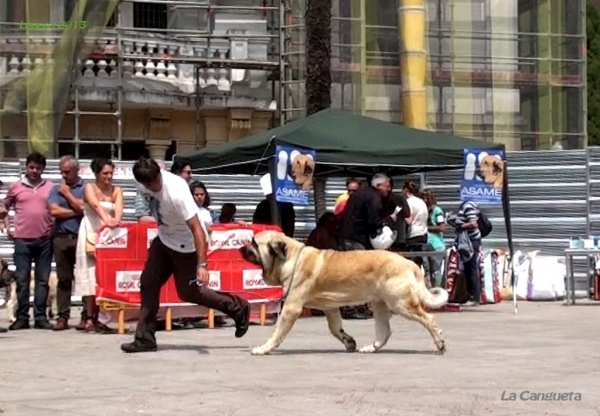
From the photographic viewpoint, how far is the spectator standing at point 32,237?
14.6m

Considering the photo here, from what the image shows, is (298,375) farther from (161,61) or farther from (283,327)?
(161,61)

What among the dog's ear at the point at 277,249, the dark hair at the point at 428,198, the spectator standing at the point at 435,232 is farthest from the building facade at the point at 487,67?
the dog's ear at the point at 277,249

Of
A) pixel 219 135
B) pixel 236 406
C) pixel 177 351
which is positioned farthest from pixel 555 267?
pixel 236 406

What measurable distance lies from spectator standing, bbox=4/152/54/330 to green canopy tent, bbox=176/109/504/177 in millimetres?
2619

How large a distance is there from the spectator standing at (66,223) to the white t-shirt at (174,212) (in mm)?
2814

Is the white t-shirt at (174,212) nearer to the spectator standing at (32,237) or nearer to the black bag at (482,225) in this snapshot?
the spectator standing at (32,237)

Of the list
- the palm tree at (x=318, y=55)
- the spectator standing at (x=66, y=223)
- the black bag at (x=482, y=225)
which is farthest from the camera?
the palm tree at (x=318, y=55)

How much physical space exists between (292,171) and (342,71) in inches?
402

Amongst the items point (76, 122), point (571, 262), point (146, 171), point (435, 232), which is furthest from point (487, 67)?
point (146, 171)

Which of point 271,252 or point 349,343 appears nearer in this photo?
point 271,252

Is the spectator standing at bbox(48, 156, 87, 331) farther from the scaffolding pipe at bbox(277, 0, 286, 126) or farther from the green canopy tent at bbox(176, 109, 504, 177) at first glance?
the scaffolding pipe at bbox(277, 0, 286, 126)

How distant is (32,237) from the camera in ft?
47.8

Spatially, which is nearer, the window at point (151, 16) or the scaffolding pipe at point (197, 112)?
the scaffolding pipe at point (197, 112)

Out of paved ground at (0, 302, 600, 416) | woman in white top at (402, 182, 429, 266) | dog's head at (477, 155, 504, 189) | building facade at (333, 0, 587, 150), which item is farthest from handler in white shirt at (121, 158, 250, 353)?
building facade at (333, 0, 587, 150)
